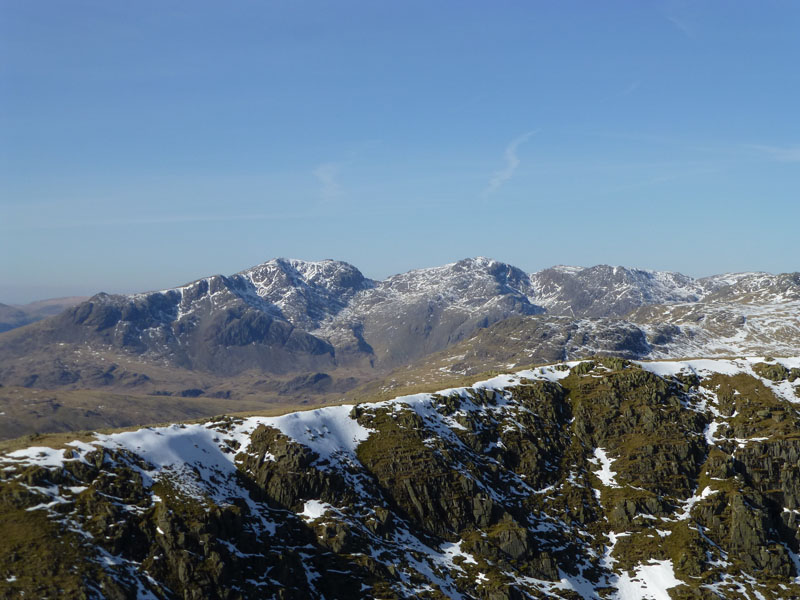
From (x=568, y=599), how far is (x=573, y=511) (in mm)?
28790

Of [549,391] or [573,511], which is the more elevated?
[549,391]

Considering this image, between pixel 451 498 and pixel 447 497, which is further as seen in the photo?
pixel 447 497

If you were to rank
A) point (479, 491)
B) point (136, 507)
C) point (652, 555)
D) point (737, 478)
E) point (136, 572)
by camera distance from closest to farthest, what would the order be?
point (136, 572), point (136, 507), point (652, 555), point (479, 491), point (737, 478)

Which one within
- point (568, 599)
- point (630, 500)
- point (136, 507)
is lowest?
point (568, 599)

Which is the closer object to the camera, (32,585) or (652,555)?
(32,585)

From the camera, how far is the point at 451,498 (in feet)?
471

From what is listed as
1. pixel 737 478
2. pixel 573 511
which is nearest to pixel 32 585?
pixel 573 511

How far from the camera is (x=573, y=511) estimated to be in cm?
14950

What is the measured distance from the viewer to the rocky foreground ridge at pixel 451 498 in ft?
350

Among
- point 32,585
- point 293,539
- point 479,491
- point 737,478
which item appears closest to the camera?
point 32,585

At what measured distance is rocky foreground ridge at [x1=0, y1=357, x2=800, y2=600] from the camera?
4205 inches

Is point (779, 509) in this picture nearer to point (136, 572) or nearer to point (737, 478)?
point (737, 478)

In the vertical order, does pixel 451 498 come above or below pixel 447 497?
below

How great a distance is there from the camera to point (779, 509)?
149 meters
